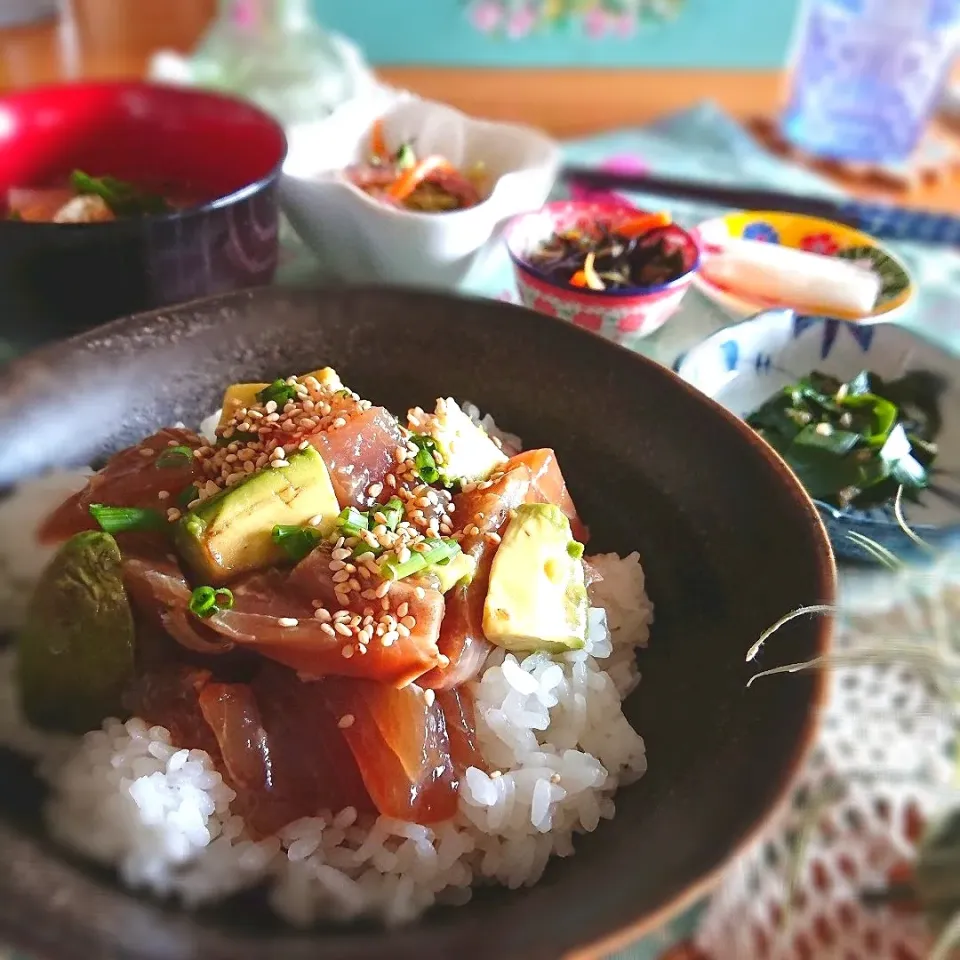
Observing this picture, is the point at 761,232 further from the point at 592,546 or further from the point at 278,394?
the point at 278,394

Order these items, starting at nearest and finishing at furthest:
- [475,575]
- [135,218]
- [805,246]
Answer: [475,575], [135,218], [805,246]

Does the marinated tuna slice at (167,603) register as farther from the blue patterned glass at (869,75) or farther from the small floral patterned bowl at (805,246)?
the blue patterned glass at (869,75)

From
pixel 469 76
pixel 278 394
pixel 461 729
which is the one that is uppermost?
pixel 278 394

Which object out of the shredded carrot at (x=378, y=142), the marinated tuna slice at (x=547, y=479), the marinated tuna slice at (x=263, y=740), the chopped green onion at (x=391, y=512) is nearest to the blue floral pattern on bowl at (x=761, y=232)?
the shredded carrot at (x=378, y=142)

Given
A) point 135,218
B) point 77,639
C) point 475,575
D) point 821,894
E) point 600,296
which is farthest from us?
point 600,296

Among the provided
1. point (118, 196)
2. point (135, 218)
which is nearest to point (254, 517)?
point (135, 218)

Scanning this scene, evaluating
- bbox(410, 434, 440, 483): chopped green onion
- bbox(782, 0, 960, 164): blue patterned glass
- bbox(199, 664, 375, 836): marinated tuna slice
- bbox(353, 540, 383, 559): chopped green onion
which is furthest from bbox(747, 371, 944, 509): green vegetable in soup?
bbox(782, 0, 960, 164): blue patterned glass
